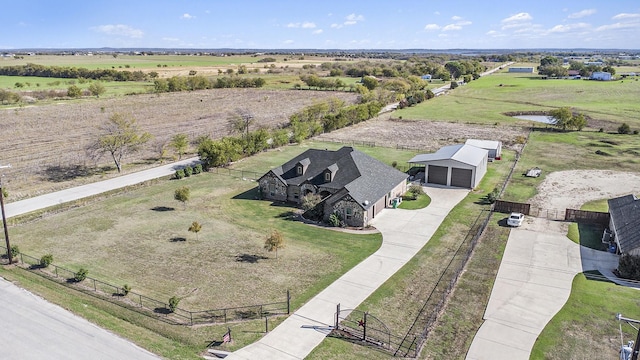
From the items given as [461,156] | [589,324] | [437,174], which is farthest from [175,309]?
[461,156]

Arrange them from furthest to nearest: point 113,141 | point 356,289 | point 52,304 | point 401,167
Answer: point 401,167
point 113,141
point 356,289
point 52,304

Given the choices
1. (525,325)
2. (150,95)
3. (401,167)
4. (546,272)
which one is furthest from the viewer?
(150,95)

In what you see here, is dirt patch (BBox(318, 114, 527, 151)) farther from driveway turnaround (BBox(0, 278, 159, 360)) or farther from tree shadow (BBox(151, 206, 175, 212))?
driveway turnaround (BBox(0, 278, 159, 360))

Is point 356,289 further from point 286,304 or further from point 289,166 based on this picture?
point 289,166

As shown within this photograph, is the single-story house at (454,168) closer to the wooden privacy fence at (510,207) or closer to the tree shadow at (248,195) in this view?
the wooden privacy fence at (510,207)

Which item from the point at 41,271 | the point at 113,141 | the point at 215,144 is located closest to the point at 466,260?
the point at 41,271

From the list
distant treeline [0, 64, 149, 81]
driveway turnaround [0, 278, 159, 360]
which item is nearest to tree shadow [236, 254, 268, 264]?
driveway turnaround [0, 278, 159, 360]
